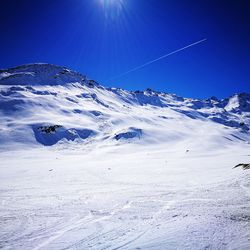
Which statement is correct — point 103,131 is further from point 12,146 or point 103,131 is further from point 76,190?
point 76,190

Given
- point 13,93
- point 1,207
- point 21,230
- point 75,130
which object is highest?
point 13,93

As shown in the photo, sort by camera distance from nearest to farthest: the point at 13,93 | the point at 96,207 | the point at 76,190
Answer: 1. the point at 96,207
2. the point at 76,190
3. the point at 13,93

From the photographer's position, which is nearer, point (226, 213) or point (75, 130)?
point (226, 213)

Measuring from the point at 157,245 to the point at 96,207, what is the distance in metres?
5.10

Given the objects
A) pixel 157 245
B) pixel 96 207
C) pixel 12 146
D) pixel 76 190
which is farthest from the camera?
pixel 12 146

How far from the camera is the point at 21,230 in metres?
9.06

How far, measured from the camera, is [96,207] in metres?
11.9

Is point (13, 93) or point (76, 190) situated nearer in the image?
point (76, 190)

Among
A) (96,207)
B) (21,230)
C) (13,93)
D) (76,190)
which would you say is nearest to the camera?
(21,230)

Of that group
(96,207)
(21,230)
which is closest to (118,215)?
(96,207)

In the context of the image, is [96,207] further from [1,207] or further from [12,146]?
[12,146]

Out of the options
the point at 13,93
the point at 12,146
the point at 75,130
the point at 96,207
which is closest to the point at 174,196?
the point at 96,207

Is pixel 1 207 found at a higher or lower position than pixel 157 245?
higher

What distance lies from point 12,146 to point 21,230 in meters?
71.9
